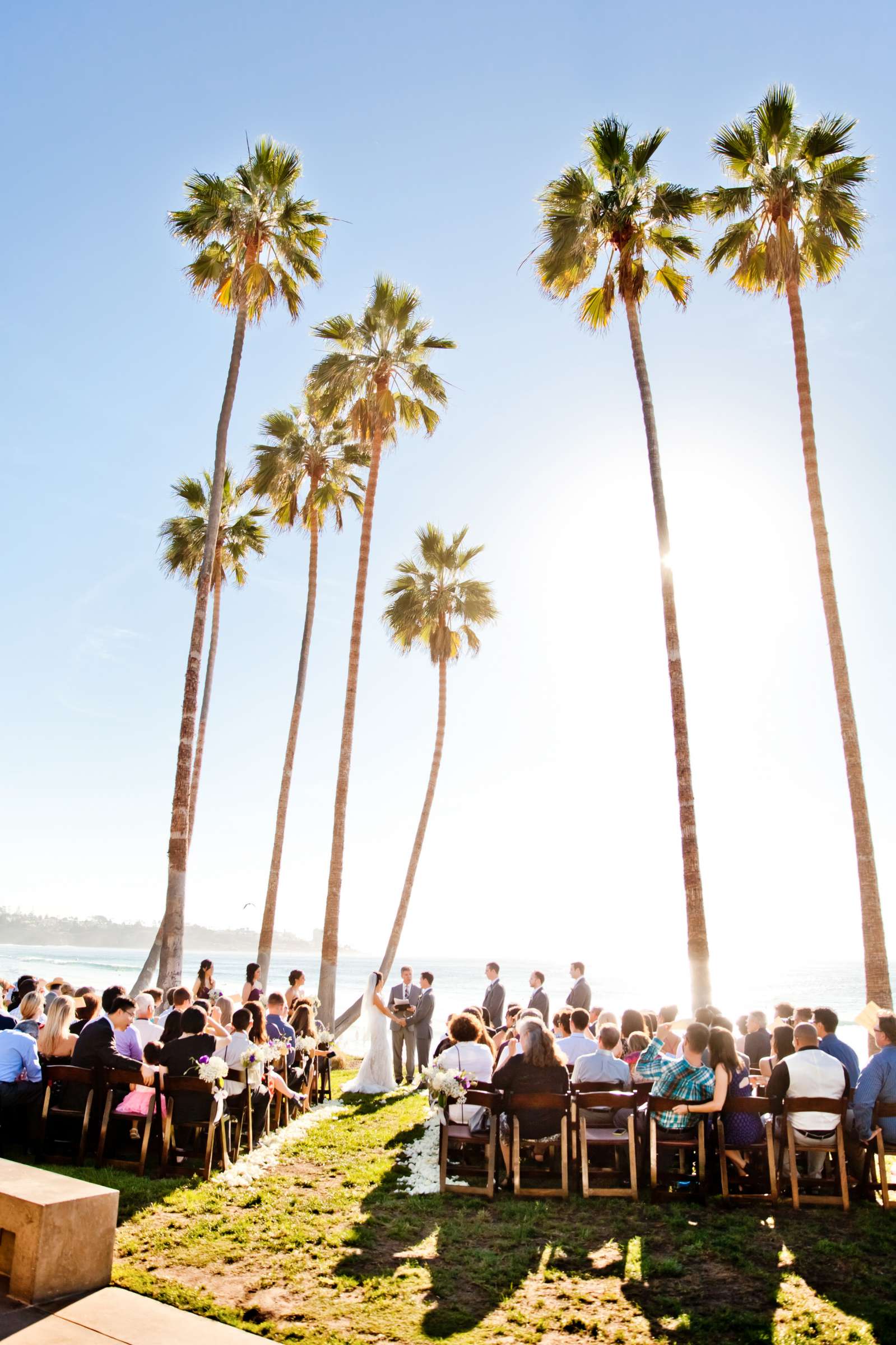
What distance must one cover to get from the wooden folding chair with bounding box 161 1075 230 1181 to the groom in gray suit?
25.3 ft

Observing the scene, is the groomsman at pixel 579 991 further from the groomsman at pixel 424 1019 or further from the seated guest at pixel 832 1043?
the seated guest at pixel 832 1043

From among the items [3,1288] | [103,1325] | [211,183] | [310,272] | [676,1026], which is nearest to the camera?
[103,1325]

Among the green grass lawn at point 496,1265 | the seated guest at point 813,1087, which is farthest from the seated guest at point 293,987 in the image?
the seated guest at point 813,1087

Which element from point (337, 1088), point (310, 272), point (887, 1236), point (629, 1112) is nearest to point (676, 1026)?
point (629, 1112)

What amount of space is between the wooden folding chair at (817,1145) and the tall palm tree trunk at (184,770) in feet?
32.5

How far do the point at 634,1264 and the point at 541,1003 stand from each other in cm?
963

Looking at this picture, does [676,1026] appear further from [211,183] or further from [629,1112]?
[211,183]

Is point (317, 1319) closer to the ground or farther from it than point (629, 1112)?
closer to the ground

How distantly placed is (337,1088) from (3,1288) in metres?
11.1

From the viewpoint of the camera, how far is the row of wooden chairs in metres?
8.13

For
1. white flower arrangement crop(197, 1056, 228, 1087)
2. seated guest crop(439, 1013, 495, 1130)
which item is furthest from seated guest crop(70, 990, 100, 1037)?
seated guest crop(439, 1013, 495, 1130)

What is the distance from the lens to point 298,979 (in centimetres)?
1470

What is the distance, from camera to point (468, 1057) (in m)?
9.67

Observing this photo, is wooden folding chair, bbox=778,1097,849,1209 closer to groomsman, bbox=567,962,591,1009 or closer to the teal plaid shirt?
the teal plaid shirt
